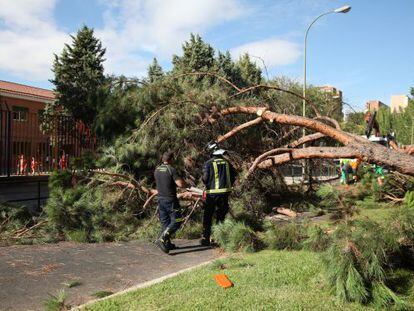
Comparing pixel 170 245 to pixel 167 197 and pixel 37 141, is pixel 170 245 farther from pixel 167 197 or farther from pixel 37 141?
pixel 37 141

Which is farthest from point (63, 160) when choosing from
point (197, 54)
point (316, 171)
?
point (197, 54)

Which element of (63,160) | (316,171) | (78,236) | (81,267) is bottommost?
(81,267)

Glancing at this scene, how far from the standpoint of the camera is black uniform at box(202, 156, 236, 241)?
6859mm

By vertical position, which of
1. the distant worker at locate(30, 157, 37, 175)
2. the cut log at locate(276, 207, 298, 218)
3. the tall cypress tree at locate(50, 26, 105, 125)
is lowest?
the cut log at locate(276, 207, 298, 218)

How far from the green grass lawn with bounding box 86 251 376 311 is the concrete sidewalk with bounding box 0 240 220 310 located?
1.70 feet

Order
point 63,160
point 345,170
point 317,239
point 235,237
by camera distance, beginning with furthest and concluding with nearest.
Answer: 1. point 345,170
2. point 63,160
3. point 235,237
4. point 317,239

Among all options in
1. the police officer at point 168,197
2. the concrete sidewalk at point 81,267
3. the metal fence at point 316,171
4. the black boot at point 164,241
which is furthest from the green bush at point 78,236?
the metal fence at point 316,171

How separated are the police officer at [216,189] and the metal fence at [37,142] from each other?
3624mm

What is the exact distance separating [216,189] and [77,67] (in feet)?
58.2

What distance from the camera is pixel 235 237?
6.03 meters

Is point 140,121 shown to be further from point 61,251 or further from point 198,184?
point 61,251

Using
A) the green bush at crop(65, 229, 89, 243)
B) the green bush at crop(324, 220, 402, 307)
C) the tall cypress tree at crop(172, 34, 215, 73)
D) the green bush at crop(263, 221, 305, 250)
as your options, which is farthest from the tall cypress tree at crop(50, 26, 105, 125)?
the green bush at crop(324, 220, 402, 307)

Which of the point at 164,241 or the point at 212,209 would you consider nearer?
the point at 164,241

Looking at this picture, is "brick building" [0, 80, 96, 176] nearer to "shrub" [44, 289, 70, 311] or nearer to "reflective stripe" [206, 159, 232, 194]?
"reflective stripe" [206, 159, 232, 194]
